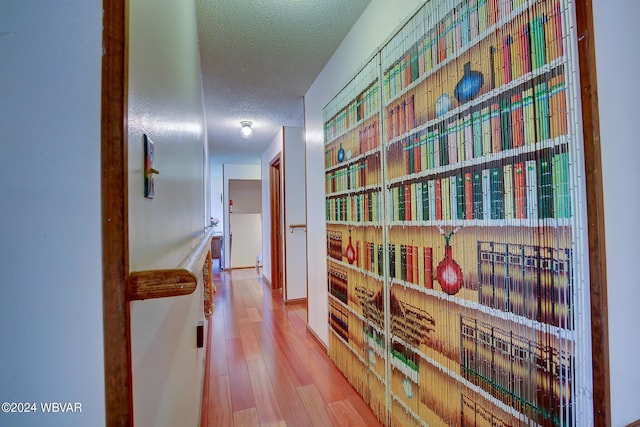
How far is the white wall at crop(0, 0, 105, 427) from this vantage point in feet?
1.07

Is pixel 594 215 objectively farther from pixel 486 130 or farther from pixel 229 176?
pixel 229 176

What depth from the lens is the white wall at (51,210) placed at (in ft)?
1.07

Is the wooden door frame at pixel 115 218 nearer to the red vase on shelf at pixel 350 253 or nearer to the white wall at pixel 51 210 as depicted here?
the white wall at pixel 51 210

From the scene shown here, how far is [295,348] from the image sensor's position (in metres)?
2.48

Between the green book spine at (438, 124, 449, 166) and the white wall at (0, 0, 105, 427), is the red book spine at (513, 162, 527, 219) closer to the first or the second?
the green book spine at (438, 124, 449, 166)

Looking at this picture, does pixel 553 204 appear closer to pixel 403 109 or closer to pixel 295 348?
pixel 403 109

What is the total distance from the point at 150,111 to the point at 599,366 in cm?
118

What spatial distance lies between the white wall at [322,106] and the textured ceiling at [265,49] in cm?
10

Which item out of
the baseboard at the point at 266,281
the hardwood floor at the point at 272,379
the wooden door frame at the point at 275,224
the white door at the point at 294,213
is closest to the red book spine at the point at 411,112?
the hardwood floor at the point at 272,379

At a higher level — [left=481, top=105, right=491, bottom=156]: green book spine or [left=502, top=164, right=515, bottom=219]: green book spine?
[left=481, top=105, right=491, bottom=156]: green book spine

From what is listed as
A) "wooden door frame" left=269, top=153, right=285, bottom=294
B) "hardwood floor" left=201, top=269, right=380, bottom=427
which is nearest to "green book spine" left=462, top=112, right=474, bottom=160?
"hardwood floor" left=201, top=269, right=380, bottom=427

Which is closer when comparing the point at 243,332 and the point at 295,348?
the point at 295,348

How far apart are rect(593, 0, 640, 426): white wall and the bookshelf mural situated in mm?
76

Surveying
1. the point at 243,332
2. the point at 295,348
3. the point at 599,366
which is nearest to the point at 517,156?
the point at 599,366
